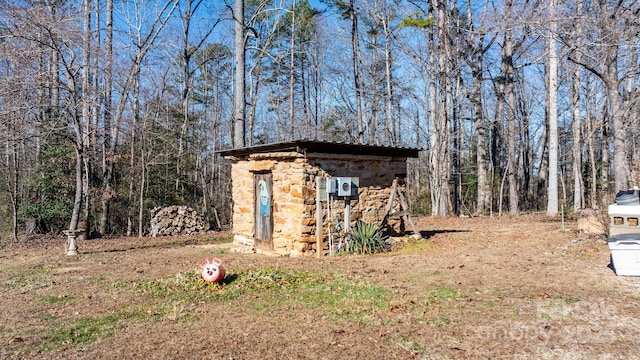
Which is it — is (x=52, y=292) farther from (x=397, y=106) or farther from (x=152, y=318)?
(x=397, y=106)

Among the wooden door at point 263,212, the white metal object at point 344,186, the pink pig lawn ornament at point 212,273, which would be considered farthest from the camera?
the wooden door at point 263,212

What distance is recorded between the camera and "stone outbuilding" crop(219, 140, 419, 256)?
331 inches

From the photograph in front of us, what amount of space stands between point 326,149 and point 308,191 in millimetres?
963

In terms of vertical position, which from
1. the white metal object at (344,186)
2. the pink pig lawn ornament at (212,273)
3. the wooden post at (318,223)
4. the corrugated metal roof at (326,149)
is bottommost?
the pink pig lawn ornament at (212,273)

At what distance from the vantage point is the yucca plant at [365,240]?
8664mm

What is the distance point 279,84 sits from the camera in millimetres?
23312

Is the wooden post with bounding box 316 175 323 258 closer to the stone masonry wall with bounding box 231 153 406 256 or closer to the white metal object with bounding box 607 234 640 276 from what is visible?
the stone masonry wall with bounding box 231 153 406 256

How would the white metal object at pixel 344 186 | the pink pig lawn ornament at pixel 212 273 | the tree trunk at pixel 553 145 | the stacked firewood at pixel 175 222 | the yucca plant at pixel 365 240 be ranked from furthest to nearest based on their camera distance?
the tree trunk at pixel 553 145 → the stacked firewood at pixel 175 222 → the yucca plant at pixel 365 240 → the white metal object at pixel 344 186 → the pink pig lawn ornament at pixel 212 273

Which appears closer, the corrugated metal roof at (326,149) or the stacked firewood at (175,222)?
the corrugated metal roof at (326,149)

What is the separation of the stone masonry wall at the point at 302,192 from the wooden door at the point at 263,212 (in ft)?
0.49

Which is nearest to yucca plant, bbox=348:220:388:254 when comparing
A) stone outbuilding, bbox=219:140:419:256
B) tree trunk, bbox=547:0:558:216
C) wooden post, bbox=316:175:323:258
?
stone outbuilding, bbox=219:140:419:256

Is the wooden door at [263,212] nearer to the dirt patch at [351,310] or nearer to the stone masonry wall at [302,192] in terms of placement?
the stone masonry wall at [302,192]

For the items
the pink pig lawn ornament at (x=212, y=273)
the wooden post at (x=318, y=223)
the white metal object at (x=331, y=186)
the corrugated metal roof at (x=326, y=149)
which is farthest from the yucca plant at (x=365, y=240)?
the pink pig lawn ornament at (x=212, y=273)

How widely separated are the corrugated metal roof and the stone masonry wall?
0.13 metres
